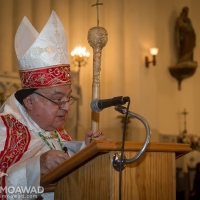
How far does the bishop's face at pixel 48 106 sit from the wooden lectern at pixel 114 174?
19.7 inches

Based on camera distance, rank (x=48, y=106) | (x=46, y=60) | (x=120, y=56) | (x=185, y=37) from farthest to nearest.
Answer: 1. (x=185, y=37)
2. (x=120, y=56)
3. (x=46, y=60)
4. (x=48, y=106)

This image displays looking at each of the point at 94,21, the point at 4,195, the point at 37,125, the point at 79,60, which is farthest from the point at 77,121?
the point at 4,195

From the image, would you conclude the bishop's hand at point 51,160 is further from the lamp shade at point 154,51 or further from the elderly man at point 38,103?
the lamp shade at point 154,51

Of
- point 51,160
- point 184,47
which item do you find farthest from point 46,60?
point 184,47

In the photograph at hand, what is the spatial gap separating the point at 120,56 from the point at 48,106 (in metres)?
6.13

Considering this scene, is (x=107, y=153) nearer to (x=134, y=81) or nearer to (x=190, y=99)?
(x=134, y=81)

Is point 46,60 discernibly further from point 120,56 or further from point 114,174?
point 120,56

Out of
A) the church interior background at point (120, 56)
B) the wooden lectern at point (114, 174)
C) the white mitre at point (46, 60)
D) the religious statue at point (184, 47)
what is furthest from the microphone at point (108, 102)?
the religious statue at point (184, 47)

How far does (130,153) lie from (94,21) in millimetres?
6888

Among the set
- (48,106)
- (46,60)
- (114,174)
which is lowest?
(114,174)

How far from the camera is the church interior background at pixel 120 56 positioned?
7.71 metres

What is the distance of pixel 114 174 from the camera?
189 centimetres

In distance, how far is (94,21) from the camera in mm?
8625

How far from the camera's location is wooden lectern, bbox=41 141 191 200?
189 cm
